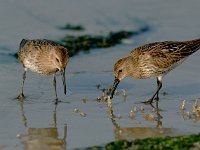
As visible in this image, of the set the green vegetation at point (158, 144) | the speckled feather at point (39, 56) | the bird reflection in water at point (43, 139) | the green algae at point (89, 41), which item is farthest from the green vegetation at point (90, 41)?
the green vegetation at point (158, 144)

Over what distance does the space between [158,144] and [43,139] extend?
192 centimetres

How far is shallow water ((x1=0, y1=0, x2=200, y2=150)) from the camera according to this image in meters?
9.95

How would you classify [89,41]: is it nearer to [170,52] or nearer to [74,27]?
[74,27]

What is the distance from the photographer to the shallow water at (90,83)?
9954mm

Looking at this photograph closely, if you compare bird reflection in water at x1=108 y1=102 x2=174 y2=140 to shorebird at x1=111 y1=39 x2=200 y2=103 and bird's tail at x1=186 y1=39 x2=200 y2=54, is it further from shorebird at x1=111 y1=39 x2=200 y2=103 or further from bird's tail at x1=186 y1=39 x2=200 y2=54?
bird's tail at x1=186 y1=39 x2=200 y2=54

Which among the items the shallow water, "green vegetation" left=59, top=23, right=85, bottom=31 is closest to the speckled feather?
the shallow water

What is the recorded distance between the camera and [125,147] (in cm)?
852

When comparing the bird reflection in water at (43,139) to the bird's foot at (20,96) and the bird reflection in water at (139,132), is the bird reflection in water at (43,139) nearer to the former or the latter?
the bird reflection in water at (139,132)

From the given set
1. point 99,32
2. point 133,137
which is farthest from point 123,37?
point 133,137

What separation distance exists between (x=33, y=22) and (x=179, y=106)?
24.9 ft

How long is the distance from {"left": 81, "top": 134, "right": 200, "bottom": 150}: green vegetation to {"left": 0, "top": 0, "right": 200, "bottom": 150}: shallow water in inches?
27.9

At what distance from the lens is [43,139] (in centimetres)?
963

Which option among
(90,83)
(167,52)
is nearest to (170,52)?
(167,52)

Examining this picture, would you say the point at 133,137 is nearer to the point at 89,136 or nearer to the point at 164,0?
the point at 89,136
